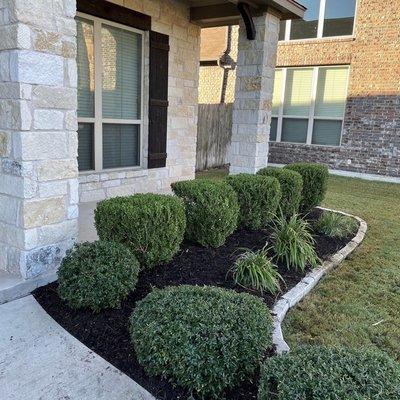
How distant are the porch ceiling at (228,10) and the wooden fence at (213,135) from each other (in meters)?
→ 3.89

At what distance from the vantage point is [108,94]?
5.31m

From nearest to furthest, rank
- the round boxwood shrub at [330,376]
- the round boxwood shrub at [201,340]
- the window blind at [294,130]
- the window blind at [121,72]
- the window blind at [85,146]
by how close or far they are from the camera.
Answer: the round boxwood shrub at [330,376]
the round boxwood shrub at [201,340]
the window blind at [85,146]
the window blind at [121,72]
the window blind at [294,130]

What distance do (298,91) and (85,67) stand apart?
24.0ft

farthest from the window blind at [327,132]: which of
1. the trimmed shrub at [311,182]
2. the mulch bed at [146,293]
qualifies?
the mulch bed at [146,293]

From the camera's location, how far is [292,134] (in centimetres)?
1113

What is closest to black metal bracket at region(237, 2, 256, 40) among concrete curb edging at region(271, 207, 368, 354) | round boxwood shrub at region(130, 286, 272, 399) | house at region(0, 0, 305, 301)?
house at region(0, 0, 305, 301)

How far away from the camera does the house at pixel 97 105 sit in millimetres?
2689

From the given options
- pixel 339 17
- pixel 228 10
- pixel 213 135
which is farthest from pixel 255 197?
pixel 339 17

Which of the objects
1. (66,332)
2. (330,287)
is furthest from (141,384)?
(330,287)

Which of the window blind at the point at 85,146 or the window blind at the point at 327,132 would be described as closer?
the window blind at the point at 85,146

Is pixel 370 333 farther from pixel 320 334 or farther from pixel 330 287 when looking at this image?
pixel 330 287

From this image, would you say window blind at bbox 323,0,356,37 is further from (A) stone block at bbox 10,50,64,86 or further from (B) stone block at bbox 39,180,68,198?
(B) stone block at bbox 39,180,68,198

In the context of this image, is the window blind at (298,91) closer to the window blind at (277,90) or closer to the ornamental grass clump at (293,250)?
the window blind at (277,90)

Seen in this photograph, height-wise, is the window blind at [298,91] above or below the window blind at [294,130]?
above
